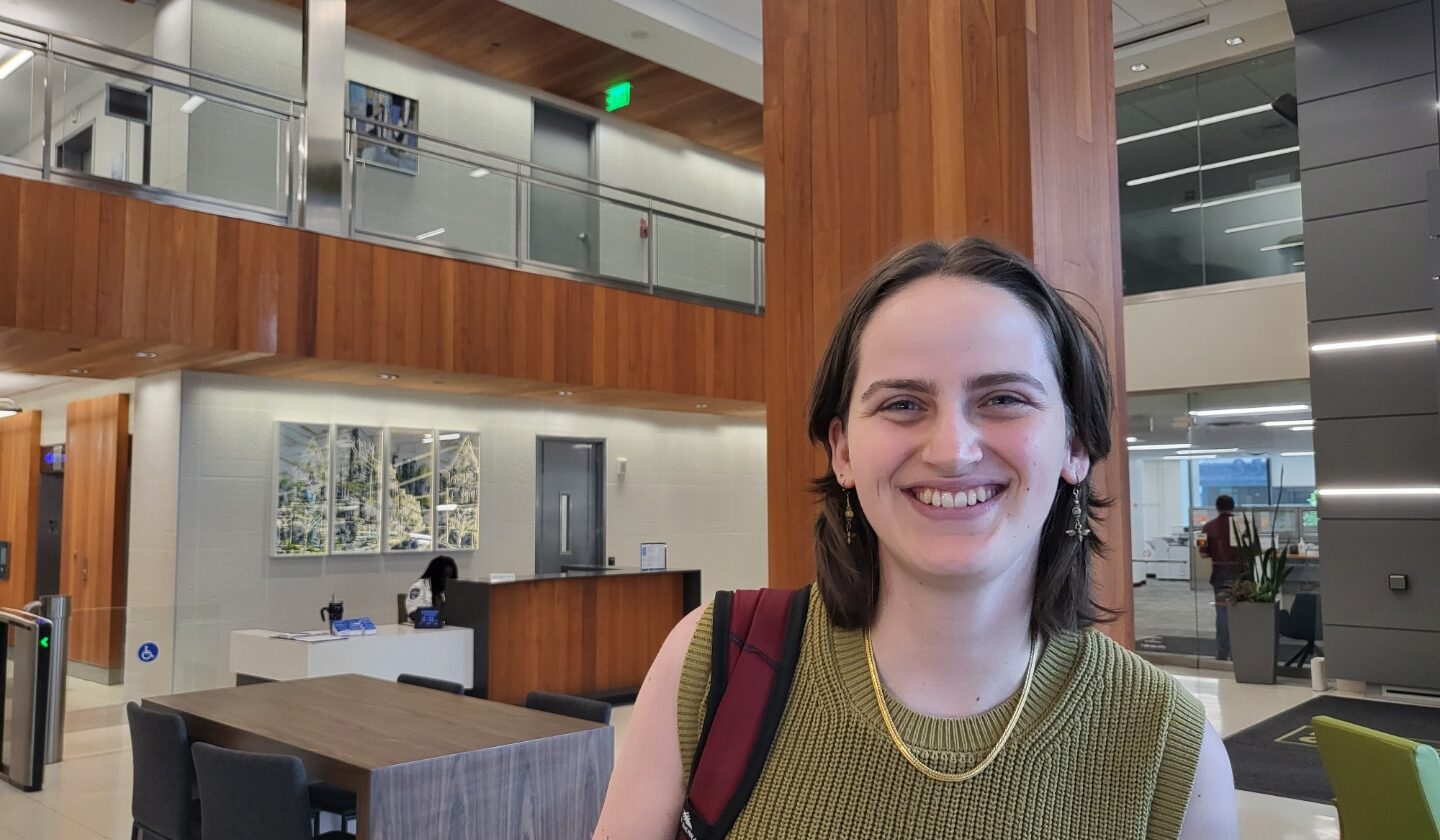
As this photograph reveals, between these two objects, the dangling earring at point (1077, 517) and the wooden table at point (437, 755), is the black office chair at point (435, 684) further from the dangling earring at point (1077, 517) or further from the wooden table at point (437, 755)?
the dangling earring at point (1077, 517)

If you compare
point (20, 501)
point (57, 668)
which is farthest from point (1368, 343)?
point (20, 501)

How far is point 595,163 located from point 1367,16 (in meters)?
7.83

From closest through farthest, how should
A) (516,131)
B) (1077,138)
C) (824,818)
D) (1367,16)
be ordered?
1. (824,818)
2. (1077,138)
3. (1367,16)
4. (516,131)

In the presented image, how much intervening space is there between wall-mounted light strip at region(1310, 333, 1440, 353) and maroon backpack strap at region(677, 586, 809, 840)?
976cm

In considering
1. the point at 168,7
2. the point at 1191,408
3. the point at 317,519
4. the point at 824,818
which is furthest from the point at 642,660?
the point at 824,818

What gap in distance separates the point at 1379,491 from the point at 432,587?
303 inches

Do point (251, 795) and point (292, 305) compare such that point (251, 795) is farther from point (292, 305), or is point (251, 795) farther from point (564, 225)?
point (564, 225)

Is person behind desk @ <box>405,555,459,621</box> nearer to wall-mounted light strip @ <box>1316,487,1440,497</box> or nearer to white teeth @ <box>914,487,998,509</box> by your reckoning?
wall-mounted light strip @ <box>1316,487,1440,497</box>

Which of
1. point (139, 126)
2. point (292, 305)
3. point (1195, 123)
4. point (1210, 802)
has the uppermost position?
point (1195, 123)

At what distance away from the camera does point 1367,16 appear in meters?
9.69

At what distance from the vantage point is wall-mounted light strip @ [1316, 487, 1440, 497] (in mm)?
9109

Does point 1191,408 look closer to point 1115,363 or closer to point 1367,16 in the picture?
point 1367,16

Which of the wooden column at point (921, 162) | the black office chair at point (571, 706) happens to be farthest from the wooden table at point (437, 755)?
the wooden column at point (921, 162)

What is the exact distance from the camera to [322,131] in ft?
29.5
